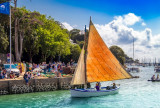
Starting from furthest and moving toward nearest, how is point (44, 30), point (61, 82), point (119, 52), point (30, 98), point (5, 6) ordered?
point (119, 52) < point (44, 30) < point (61, 82) < point (5, 6) < point (30, 98)

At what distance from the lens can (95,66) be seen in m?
29.7

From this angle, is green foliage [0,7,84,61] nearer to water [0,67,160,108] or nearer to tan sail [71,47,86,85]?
water [0,67,160,108]

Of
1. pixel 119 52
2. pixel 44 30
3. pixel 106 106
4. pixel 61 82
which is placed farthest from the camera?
pixel 119 52

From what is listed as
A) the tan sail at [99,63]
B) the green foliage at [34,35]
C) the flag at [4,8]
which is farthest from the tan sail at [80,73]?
the green foliage at [34,35]

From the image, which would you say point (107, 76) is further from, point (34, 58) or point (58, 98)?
point (34, 58)

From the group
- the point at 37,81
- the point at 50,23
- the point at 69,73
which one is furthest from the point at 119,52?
the point at 37,81

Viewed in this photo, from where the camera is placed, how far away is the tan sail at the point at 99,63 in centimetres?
2947

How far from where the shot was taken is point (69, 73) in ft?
146

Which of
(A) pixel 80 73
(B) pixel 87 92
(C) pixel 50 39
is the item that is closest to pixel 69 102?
(B) pixel 87 92

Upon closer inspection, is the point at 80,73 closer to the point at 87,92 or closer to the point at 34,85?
the point at 87,92

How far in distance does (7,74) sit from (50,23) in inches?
1304

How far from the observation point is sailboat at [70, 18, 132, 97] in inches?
1143

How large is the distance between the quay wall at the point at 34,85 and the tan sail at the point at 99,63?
9443 millimetres

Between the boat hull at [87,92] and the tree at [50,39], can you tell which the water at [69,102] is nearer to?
the boat hull at [87,92]
